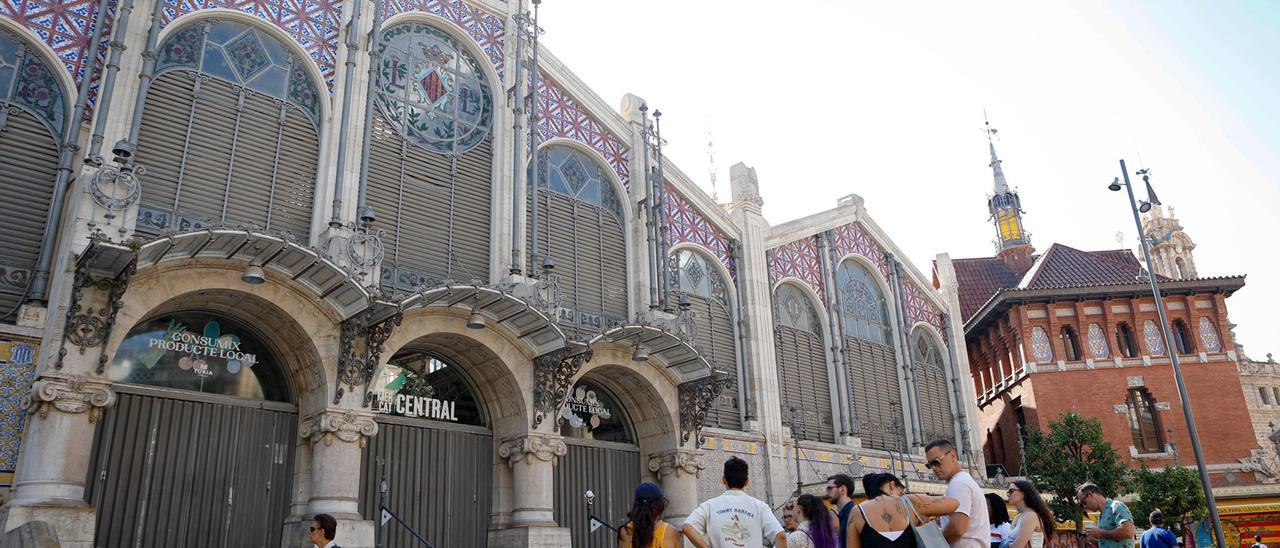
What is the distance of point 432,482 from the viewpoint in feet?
51.1

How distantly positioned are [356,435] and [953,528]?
34.1ft

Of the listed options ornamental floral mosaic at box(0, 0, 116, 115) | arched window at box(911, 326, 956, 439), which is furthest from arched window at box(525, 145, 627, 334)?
arched window at box(911, 326, 956, 439)

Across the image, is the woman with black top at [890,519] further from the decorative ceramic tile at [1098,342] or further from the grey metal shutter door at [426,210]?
the decorative ceramic tile at [1098,342]

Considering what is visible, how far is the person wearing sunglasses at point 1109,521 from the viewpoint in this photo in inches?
328

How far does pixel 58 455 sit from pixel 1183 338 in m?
36.6

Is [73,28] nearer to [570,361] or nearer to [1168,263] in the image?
[570,361]

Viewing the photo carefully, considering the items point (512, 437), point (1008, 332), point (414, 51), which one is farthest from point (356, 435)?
point (1008, 332)

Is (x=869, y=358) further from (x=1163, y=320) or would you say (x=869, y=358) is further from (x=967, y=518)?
(x=967, y=518)

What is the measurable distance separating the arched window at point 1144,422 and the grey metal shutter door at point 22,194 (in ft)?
110

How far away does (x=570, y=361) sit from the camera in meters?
16.8

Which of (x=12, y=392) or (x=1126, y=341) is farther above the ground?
(x=1126, y=341)

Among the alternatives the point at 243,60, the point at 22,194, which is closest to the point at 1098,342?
the point at 243,60

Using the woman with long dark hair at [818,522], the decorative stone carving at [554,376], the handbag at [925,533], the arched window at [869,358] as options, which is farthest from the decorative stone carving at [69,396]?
the arched window at [869,358]

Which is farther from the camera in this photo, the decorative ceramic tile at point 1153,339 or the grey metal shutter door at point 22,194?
the decorative ceramic tile at point 1153,339
